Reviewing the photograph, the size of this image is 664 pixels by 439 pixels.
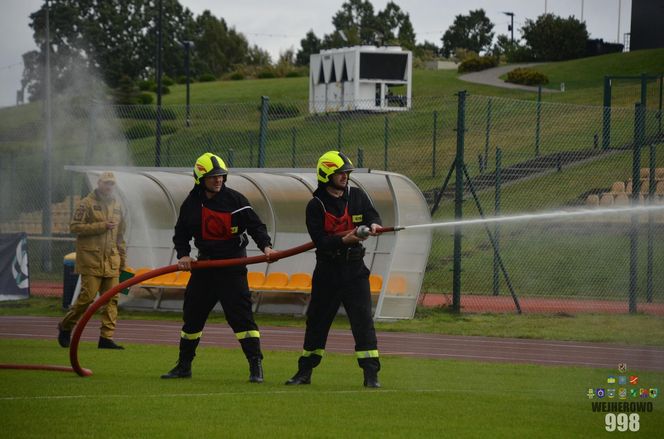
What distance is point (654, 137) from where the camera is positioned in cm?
1972

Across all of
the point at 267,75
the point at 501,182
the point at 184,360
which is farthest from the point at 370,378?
the point at 267,75

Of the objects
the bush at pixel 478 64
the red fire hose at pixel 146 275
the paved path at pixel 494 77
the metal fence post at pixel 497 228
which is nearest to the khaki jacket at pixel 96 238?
the red fire hose at pixel 146 275

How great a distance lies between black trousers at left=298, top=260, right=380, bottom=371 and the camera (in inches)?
396

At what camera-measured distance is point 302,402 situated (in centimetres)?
916

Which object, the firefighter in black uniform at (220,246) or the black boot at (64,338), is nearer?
the firefighter in black uniform at (220,246)

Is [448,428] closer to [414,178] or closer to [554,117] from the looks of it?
[554,117]

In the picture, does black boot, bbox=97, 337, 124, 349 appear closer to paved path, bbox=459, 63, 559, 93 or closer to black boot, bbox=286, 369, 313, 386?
black boot, bbox=286, 369, 313, 386

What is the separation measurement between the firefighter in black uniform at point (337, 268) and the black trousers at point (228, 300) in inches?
21.5

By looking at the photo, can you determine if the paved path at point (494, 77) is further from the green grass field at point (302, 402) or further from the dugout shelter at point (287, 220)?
the green grass field at point (302, 402)

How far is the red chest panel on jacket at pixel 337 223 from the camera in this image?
10.2 meters

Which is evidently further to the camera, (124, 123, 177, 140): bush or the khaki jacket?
(124, 123, 177, 140): bush

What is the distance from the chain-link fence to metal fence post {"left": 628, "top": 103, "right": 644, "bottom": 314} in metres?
0.04

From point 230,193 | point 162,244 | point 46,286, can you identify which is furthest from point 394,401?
point 46,286

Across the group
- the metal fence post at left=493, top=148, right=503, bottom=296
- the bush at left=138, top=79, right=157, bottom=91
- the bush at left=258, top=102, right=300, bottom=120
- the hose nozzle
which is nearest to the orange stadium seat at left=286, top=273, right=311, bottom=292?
the metal fence post at left=493, top=148, right=503, bottom=296
